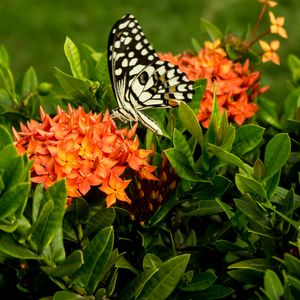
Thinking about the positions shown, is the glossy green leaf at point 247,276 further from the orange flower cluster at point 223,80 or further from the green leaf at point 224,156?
the orange flower cluster at point 223,80

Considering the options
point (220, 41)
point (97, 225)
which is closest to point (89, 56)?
point (220, 41)

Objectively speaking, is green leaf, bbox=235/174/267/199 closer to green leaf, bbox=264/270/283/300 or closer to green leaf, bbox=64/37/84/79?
green leaf, bbox=264/270/283/300

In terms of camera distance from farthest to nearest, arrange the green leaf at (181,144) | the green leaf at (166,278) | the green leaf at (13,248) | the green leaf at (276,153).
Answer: the green leaf at (181,144) → the green leaf at (276,153) → the green leaf at (166,278) → the green leaf at (13,248)

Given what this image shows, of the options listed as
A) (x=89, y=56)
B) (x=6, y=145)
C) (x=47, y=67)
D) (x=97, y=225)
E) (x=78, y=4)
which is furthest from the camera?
(x=78, y=4)

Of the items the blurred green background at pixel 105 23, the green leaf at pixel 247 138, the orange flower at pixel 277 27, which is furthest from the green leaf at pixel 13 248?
the blurred green background at pixel 105 23

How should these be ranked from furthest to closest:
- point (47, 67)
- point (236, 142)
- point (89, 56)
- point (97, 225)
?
point (47, 67) < point (89, 56) < point (236, 142) < point (97, 225)

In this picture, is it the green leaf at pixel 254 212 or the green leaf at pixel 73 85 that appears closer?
the green leaf at pixel 254 212

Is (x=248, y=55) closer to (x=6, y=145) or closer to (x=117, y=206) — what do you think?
(x=117, y=206)
